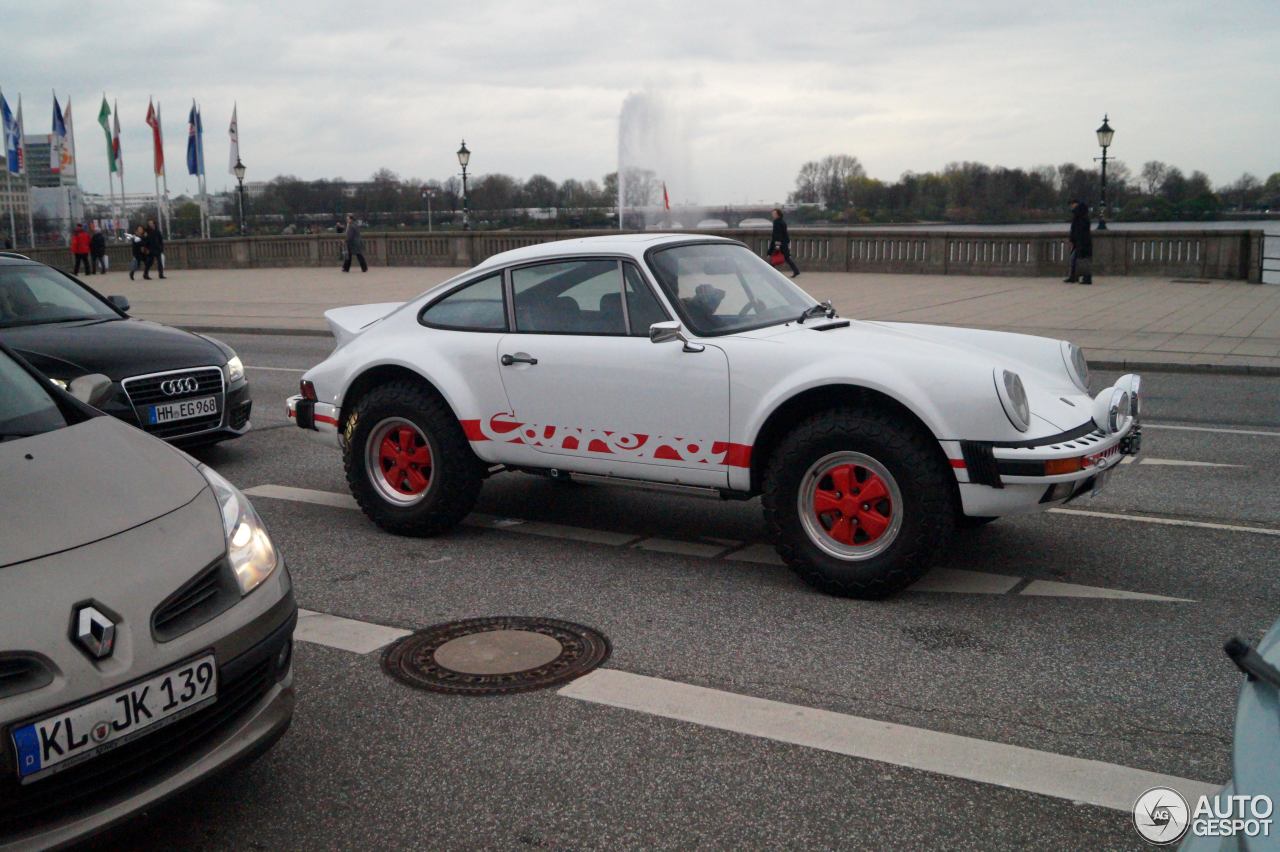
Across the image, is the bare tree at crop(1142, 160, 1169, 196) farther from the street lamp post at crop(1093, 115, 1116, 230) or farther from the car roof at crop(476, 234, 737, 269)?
the car roof at crop(476, 234, 737, 269)

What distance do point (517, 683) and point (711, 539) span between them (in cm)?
228

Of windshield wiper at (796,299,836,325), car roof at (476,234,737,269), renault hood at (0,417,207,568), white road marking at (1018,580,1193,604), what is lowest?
white road marking at (1018,580,1193,604)

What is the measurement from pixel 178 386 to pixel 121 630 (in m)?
6.01

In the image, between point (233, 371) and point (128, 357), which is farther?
point (233, 371)

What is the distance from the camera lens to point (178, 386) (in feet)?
28.6

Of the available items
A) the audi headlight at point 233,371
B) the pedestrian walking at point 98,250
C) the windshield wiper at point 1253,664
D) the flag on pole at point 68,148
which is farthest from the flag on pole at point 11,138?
the windshield wiper at point 1253,664

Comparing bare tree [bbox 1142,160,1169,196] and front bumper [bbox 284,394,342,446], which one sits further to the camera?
bare tree [bbox 1142,160,1169,196]

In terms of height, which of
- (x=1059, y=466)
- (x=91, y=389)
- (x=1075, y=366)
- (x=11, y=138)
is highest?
(x=11, y=138)

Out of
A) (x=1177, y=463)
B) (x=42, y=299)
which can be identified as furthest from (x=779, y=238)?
(x=42, y=299)

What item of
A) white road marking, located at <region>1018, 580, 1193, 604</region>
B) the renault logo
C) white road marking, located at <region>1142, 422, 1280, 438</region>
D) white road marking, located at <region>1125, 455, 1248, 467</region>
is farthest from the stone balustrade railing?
the renault logo

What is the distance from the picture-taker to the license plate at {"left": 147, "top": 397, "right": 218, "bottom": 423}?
28.2ft

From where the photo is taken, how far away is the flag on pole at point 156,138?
55781 millimetres

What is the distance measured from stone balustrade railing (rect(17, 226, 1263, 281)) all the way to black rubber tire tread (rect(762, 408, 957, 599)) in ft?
81.3

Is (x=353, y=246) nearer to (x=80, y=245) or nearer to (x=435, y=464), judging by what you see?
(x=80, y=245)
